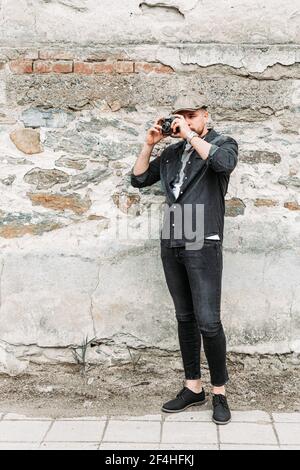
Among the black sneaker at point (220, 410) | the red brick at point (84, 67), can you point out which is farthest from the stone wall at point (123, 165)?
the black sneaker at point (220, 410)

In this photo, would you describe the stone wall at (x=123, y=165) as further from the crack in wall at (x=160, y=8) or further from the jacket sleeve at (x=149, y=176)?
the jacket sleeve at (x=149, y=176)

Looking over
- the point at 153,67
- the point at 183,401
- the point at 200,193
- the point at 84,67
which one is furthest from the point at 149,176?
the point at 183,401

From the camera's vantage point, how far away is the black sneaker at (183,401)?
3744 millimetres

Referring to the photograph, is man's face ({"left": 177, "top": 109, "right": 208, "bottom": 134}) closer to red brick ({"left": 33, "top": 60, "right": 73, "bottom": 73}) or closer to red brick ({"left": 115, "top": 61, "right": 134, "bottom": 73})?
red brick ({"left": 115, "top": 61, "right": 134, "bottom": 73})

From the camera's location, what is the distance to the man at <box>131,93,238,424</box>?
3482 millimetres

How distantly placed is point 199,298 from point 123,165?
3.53ft

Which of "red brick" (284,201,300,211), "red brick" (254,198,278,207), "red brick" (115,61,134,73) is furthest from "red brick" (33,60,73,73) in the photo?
"red brick" (284,201,300,211)

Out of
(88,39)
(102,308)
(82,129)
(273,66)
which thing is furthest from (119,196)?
(273,66)

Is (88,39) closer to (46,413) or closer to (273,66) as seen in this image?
(273,66)

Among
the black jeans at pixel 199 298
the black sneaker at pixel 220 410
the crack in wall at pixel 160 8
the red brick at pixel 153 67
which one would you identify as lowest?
the black sneaker at pixel 220 410

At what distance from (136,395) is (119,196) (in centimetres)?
131

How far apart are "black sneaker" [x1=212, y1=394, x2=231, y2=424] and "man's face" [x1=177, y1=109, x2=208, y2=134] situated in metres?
1.59

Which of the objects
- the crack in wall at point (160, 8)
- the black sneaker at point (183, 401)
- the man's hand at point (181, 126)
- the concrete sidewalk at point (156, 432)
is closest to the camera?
the concrete sidewalk at point (156, 432)

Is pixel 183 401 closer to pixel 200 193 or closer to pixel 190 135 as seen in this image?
pixel 200 193
